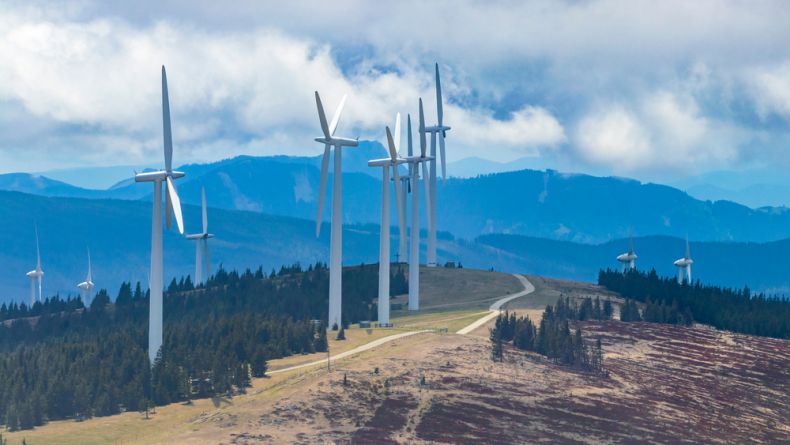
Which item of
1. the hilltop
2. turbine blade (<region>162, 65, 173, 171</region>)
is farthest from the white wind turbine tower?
the hilltop

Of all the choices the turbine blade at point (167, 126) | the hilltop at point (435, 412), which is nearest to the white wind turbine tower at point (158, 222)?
the turbine blade at point (167, 126)

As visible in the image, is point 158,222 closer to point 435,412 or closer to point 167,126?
point 167,126

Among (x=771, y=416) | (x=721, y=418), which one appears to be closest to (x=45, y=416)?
(x=721, y=418)

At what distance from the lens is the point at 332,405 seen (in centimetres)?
15875

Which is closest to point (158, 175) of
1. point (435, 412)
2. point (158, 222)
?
point (158, 222)

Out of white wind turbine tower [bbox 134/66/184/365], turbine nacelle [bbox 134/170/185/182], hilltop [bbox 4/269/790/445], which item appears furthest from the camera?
turbine nacelle [bbox 134/170/185/182]

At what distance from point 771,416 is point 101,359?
10032 centimetres

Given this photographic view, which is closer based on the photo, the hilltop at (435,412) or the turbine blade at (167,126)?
the hilltop at (435,412)

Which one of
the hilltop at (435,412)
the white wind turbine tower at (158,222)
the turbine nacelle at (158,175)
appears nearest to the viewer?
the hilltop at (435,412)

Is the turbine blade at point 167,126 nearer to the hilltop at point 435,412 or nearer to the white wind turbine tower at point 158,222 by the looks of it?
the white wind turbine tower at point 158,222

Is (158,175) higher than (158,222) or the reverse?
higher

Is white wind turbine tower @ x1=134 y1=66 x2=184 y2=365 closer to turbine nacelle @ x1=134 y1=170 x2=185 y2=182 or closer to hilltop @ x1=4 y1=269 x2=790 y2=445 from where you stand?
turbine nacelle @ x1=134 y1=170 x2=185 y2=182

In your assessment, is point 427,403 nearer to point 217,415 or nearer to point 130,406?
point 217,415

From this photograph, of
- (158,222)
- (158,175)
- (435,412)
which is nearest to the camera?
(435,412)
